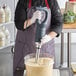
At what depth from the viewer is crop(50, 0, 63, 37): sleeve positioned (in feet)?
4.01

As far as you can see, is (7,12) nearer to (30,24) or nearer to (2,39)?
(2,39)

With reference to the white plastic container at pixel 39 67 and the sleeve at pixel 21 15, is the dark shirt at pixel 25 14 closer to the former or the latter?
the sleeve at pixel 21 15

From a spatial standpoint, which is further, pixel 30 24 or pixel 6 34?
pixel 6 34

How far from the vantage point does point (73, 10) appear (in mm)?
2178

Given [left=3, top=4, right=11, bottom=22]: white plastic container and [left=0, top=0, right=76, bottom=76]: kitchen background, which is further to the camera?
[left=3, top=4, right=11, bottom=22]: white plastic container

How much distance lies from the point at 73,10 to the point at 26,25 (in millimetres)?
997

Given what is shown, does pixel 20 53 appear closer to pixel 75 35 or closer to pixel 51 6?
pixel 51 6

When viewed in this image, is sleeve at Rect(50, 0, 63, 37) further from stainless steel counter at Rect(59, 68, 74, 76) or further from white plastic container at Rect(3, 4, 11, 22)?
white plastic container at Rect(3, 4, 11, 22)

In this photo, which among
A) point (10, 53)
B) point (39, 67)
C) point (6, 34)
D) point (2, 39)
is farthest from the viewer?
point (10, 53)

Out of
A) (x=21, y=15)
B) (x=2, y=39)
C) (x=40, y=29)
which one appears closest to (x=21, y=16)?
(x=21, y=15)

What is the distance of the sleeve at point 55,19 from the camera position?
1223 millimetres

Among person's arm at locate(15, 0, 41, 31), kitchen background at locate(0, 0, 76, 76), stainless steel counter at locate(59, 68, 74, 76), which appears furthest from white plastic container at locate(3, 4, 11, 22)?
stainless steel counter at locate(59, 68, 74, 76)

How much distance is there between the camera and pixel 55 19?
1265mm

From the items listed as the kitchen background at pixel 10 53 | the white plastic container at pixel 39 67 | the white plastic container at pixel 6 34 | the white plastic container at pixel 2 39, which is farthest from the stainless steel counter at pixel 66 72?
the white plastic container at pixel 6 34
